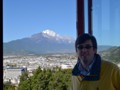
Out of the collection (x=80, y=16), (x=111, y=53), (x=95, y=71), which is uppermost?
(x=80, y=16)

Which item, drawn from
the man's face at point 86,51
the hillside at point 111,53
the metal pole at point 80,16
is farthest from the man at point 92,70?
the hillside at point 111,53

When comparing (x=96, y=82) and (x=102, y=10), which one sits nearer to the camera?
(x=96, y=82)

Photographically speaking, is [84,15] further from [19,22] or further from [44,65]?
[19,22]

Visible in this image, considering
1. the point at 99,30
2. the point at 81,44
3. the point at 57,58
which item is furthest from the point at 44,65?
the point at 81,44

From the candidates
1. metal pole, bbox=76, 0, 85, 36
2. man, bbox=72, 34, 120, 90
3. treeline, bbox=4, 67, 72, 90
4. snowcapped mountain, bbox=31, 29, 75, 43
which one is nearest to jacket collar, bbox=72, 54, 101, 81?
man, bbox=72, 34, 120, 90

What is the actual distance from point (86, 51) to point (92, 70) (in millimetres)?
114

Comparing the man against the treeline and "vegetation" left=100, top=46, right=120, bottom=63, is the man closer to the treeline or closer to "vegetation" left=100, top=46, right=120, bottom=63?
"vegetation" left=100, top=46, right=120, bottom=63

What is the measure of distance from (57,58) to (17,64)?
24.8 inches

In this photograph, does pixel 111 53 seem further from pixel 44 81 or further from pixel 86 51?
pixel 44 81

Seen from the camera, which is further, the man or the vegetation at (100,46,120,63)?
the vegetation at (100,46,120,63)

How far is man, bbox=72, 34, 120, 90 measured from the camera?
196 centimetres

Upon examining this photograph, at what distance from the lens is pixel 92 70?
79.0 inches

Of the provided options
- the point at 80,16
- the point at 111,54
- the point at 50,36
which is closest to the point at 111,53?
the point at 111,54

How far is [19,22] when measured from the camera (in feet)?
35.0
